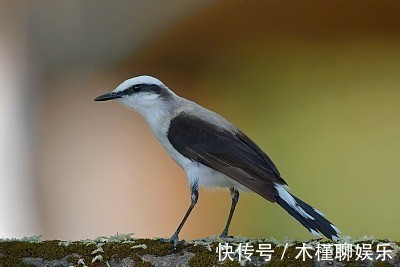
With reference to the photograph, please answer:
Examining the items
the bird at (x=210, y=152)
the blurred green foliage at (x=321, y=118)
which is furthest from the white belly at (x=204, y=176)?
the blurred green foliage at (x=321, y=118)

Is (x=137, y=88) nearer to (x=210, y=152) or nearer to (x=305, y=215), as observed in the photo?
(x=210, y=152)

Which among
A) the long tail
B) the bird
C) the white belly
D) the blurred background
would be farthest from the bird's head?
the blurred background

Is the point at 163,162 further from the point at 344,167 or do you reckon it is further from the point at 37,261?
the point at 37,261

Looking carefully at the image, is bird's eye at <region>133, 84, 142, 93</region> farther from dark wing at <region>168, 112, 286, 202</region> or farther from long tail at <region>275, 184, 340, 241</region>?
long tail at <region>275, 184, 340, 241</region>

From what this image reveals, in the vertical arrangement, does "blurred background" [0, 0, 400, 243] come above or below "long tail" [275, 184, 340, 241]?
above

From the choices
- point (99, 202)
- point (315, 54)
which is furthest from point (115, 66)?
point (315, 54)

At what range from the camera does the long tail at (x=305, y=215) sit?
252 cm

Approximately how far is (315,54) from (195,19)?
2.21 ft

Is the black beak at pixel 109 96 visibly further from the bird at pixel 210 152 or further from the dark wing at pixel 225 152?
the dark wing at pixel 225 152

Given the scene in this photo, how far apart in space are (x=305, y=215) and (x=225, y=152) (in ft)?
1.02

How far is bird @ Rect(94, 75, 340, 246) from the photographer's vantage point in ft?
8.43

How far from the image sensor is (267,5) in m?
4.66

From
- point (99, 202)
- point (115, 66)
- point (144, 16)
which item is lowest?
point (99, 202)

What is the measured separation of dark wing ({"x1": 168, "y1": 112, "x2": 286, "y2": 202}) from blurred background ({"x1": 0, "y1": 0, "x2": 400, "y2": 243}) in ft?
5.74
